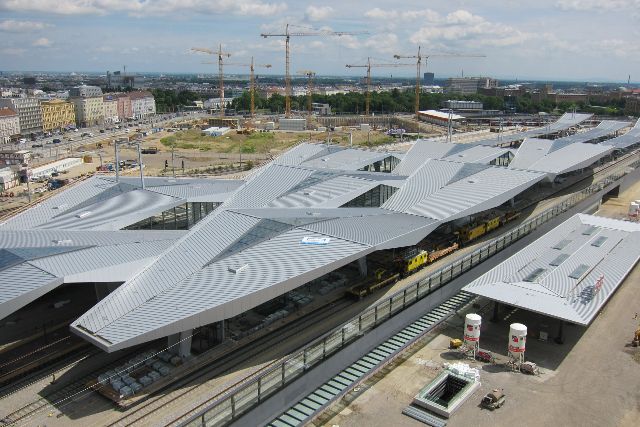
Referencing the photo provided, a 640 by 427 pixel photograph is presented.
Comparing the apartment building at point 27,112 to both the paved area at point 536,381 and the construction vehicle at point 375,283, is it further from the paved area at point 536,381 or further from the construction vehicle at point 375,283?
the paved area at point 536,381

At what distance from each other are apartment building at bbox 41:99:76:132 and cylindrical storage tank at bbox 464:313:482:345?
6042 inches

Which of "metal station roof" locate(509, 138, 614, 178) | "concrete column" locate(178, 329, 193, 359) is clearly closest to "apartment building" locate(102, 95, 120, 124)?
"metal station roof" locate(509, 138, 614, 178)

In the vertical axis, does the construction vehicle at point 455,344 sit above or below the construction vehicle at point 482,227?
below

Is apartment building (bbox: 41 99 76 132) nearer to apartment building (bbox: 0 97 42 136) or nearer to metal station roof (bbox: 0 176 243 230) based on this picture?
apartment building (bbox: 0 97 42 136)

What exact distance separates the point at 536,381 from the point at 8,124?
143 meters

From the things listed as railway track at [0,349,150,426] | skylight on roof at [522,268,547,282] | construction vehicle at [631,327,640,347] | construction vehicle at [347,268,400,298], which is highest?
skylight on roof at [522,268,547,282]

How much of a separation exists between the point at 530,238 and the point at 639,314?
34.6ft

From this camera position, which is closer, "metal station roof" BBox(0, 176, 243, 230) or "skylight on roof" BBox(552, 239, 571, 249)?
"metal station roof" BBox(0, 176, 243, 230)

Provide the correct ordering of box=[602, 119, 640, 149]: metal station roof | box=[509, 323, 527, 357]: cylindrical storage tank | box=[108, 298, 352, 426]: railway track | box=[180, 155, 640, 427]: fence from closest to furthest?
box=[180, 155, 640, 427]: fence < box=[108, 298, 352, 426]: railway track < box=[509, 323, 527, 357]: cylindrical storage tank < box=[602, 119, 640, 149]: metal station roof

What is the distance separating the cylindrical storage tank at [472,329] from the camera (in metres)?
27.4

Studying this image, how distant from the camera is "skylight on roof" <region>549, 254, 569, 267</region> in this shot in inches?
1371

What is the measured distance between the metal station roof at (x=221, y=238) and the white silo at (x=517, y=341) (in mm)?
7970

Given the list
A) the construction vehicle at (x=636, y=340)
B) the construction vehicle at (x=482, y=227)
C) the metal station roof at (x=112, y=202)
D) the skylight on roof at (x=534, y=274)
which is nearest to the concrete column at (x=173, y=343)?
the metal station roof at (x=112, y=202)

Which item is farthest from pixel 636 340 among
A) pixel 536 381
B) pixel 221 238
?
pixel 221 238
